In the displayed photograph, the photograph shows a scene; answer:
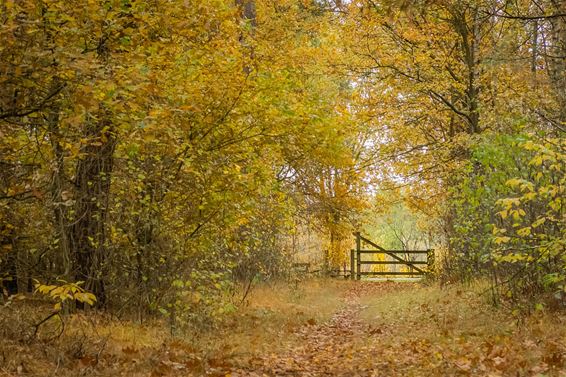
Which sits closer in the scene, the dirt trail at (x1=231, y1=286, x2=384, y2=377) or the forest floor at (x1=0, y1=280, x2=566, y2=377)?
the forest floor at (x1=0, y1=280, x2=566, y2=377)

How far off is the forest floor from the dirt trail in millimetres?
14

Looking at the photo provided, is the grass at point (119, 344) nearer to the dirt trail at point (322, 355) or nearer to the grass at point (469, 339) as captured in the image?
the dirt trail at point (322, 355)

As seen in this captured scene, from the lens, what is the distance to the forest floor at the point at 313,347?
6.59 metres

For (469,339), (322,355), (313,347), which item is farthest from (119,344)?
A: (469,339)

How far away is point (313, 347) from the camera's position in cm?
994

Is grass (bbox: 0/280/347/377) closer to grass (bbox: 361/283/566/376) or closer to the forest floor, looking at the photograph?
the forest floor

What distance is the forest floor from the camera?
21.6 feet

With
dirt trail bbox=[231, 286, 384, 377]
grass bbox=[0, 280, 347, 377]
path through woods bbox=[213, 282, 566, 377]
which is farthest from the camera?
dirt trail bbox=[231, 286, 384, 377]

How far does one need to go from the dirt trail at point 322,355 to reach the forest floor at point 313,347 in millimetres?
14

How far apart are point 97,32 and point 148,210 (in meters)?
3.35

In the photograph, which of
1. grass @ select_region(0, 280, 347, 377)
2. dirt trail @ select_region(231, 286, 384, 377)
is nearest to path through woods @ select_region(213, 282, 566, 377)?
dirt trail @ select_region(231, 286, 384, 377)

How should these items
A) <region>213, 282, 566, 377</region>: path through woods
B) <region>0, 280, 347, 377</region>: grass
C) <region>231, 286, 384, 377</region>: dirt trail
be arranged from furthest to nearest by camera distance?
<region>231, 286, 384, 377</region>: dirt trail, <region>213, 282, 566, 377</region>: path through woods, <region>0, 280, 347, 377</region>: grass

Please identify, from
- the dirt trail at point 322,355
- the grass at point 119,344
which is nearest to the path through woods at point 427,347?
the dirt trail at point 322,355

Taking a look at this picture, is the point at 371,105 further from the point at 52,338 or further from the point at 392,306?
the point at 52,338
